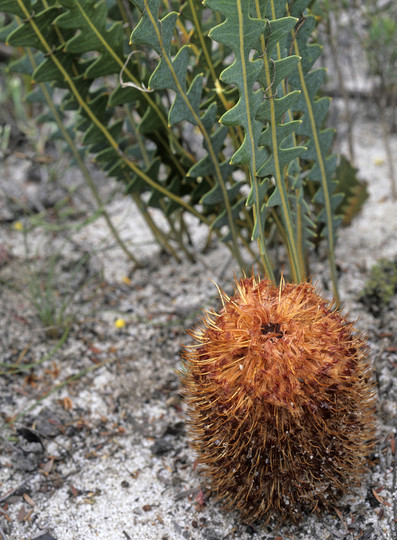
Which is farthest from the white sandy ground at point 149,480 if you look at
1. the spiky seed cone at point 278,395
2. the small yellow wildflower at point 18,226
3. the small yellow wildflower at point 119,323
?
the small yellow wildflower at point 18,226

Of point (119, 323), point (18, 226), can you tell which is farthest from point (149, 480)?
point (18, 226)

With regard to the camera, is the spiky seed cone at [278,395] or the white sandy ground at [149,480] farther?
the white sandy ground at [149,480]

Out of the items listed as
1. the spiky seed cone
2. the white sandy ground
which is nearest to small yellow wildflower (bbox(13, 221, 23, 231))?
the white sandy ground

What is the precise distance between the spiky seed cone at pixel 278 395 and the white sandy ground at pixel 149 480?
17cm

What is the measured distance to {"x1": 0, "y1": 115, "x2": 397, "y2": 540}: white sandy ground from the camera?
1.18m

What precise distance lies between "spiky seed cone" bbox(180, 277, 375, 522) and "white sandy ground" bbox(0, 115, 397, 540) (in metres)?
0.17

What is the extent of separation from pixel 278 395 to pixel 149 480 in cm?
58

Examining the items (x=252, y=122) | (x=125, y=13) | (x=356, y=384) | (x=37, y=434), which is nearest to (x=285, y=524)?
(x=356, y=384)

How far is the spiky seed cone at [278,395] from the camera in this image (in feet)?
3.01

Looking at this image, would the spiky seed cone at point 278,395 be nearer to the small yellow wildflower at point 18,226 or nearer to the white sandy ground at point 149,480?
the white sandy ground at point 149,480

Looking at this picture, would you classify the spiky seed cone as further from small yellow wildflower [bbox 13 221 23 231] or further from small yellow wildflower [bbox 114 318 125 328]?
small yellow wildflower [bbox 13 221 23 231]

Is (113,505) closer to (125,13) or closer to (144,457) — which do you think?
(144,457)

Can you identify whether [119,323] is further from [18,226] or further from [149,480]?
[18,226]

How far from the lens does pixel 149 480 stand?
134 cm
